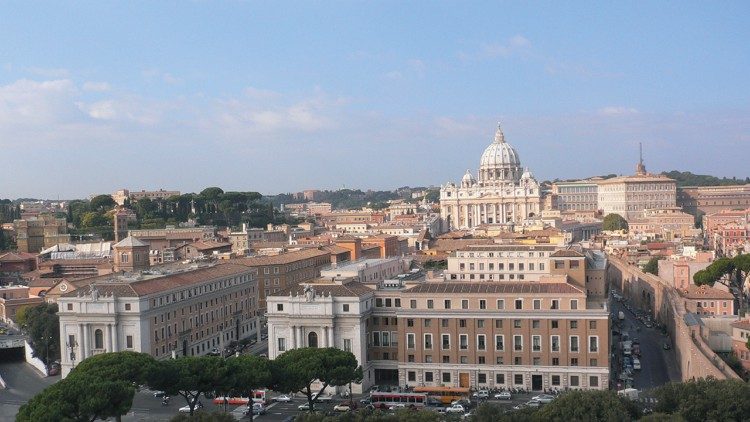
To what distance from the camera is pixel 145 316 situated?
1342 inches

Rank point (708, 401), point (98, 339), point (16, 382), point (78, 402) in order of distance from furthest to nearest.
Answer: point (16, 382) < point (98, 339) < point (78, 402) < point (708, 401)

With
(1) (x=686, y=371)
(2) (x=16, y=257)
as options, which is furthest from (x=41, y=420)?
(2) (x=16, y=257)

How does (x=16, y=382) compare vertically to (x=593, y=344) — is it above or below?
below

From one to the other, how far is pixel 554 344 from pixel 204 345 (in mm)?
15278

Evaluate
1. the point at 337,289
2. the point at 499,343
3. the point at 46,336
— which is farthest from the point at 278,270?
the point at 499,343

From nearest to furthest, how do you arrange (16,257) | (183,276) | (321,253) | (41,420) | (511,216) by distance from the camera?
1. (41,420)
2. (183,276)
3. (321,253)
4. (16,257)
5. (511,216)

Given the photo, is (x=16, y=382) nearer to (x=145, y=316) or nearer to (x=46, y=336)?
(x=46, y=336)

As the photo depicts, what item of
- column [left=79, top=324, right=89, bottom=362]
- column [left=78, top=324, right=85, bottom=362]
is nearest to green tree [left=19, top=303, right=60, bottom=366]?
column [left=78, top=324, right=85, bottom=362]

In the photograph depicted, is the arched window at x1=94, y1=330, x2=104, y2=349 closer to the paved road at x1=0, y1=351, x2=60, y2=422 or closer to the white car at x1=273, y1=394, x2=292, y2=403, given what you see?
the paved road at x1=0, y1=351, x2=60, y2=422

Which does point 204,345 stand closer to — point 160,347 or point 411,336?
point 160,347

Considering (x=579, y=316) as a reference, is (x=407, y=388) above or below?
below

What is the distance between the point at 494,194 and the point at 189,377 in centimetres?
10059

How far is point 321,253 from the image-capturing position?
53688mm

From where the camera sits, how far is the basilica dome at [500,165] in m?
130
